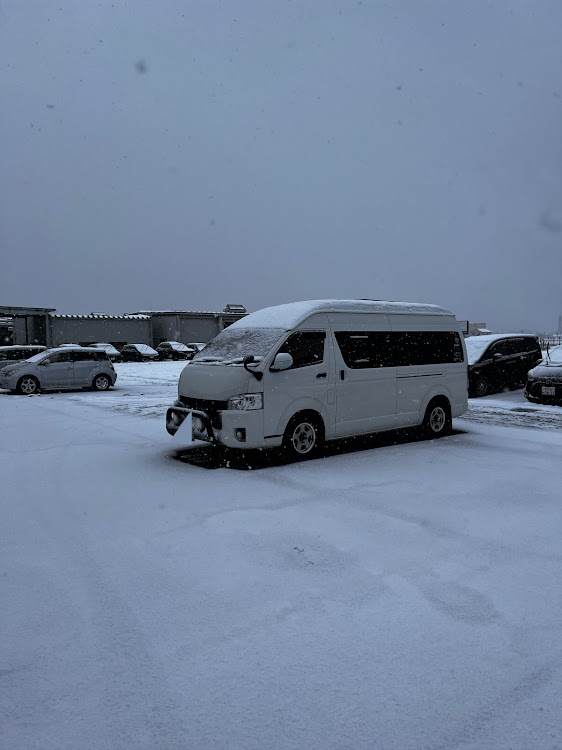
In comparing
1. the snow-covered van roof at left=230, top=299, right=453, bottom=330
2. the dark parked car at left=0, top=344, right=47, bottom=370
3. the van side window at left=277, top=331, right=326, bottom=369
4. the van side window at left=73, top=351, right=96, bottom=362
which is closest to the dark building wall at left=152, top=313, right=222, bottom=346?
the dark parked car at left=0, top=344, right=47, bottom=370

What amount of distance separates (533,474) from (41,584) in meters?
5.40

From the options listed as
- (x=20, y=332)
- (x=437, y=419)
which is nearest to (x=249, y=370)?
(x=437, y=419)

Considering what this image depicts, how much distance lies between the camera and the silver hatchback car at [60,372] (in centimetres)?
1686

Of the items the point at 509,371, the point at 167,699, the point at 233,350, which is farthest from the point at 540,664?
the point at 509,371

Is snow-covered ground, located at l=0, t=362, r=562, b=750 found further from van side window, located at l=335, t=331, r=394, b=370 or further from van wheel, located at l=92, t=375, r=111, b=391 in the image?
van wheel, located at l=92, t=375, r=111, b=391

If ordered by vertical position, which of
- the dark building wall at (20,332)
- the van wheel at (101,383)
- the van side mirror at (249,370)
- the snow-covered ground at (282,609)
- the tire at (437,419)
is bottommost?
the snow-covered ground at (282,609)

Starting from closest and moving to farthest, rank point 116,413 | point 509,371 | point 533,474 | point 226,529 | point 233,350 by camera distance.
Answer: point 226,529, point 533,474, point 233,350, point 116,413, point 509,371

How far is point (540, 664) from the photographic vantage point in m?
2.90

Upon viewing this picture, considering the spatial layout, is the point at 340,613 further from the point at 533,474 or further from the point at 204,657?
the point at 533,474

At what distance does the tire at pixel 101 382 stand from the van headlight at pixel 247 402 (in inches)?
474

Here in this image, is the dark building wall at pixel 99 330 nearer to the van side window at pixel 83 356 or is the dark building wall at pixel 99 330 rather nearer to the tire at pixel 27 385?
the van side window at pixel 83 356

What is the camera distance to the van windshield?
7570mm

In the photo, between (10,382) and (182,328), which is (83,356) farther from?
(182,328)

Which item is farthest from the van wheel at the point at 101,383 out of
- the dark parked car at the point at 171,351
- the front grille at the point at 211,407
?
the dark parked car at the point at 171,351
